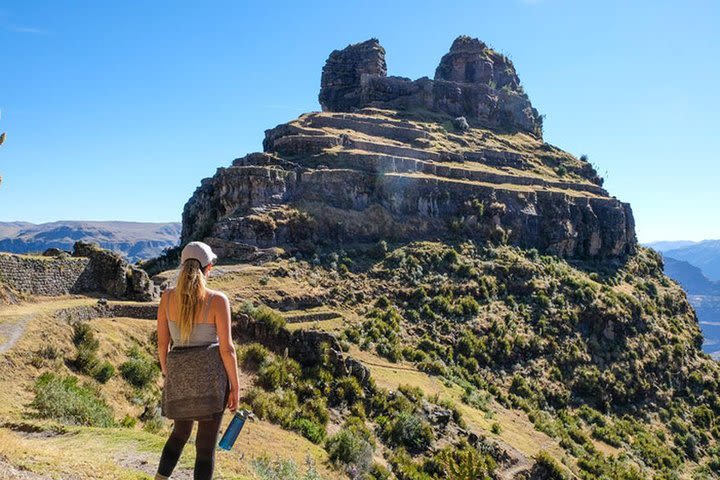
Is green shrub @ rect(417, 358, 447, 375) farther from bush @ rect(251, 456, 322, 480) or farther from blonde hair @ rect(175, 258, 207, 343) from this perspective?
blonde hair @ rect(175, 258, 207, 343)

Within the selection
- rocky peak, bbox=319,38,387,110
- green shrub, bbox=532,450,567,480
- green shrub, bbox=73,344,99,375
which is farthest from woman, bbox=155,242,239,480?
rocky peak, bbox=319,38,387,110

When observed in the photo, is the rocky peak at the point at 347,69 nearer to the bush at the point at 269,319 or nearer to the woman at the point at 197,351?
the bush at the point at 269,319

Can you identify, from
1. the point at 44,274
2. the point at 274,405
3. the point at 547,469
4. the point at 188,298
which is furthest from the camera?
the point at 547,469

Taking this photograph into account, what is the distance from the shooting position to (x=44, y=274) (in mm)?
21094

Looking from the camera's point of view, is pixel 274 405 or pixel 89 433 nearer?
pixel 89 433

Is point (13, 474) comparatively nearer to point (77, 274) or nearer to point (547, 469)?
point (77, 274)

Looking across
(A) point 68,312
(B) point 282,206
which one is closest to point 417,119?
(B) point 282,206

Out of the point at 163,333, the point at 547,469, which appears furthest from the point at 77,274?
the point at 547,469

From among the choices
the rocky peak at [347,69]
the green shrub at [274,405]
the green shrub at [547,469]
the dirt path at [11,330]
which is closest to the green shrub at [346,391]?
the green shrub at [274,405]

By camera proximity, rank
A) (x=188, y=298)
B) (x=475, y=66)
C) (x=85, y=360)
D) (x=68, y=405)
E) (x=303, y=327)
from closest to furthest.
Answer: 1. (x=188, y=298)
2. (x=68, y=405)
3. (x=85, y=360)
4. (x=303, y=327)
5. (x=475, y=66)

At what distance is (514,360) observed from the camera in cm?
3950

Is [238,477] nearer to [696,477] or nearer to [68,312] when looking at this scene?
[68,312]

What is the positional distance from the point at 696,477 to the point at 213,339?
42.0m

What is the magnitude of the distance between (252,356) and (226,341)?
1573 cm
